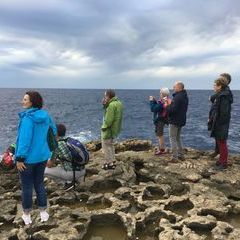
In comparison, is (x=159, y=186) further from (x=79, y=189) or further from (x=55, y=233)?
(x=55, y=233)

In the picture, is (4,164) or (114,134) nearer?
(114,134)

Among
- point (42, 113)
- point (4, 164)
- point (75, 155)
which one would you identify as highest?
point (42, 113)

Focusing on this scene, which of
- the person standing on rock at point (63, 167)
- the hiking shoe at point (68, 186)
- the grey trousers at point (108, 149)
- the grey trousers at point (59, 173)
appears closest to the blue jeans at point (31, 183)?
the person standing on rock at point (63, 167)

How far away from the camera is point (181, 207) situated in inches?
400

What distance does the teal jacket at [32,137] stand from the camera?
27.1 feet

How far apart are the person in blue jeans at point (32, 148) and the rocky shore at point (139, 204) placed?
1.49 ft

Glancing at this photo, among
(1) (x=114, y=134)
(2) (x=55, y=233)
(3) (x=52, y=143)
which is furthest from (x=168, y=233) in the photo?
(1) (x=114, y=134)

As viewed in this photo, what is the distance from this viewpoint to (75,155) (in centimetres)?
1091

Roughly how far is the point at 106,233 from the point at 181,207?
95.5 inches

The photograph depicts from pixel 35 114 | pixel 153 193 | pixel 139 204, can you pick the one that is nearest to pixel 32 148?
pixel 35 114

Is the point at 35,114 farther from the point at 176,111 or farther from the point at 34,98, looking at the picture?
the point at 176,111

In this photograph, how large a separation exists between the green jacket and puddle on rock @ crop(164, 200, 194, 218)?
353 centimetres

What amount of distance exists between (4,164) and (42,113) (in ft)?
21.8

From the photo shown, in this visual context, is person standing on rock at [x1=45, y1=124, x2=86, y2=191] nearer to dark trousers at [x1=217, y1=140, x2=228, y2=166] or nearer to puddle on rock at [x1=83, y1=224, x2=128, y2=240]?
puddle on rock at [x1=83, y1=224, x2=128, y2=240]
